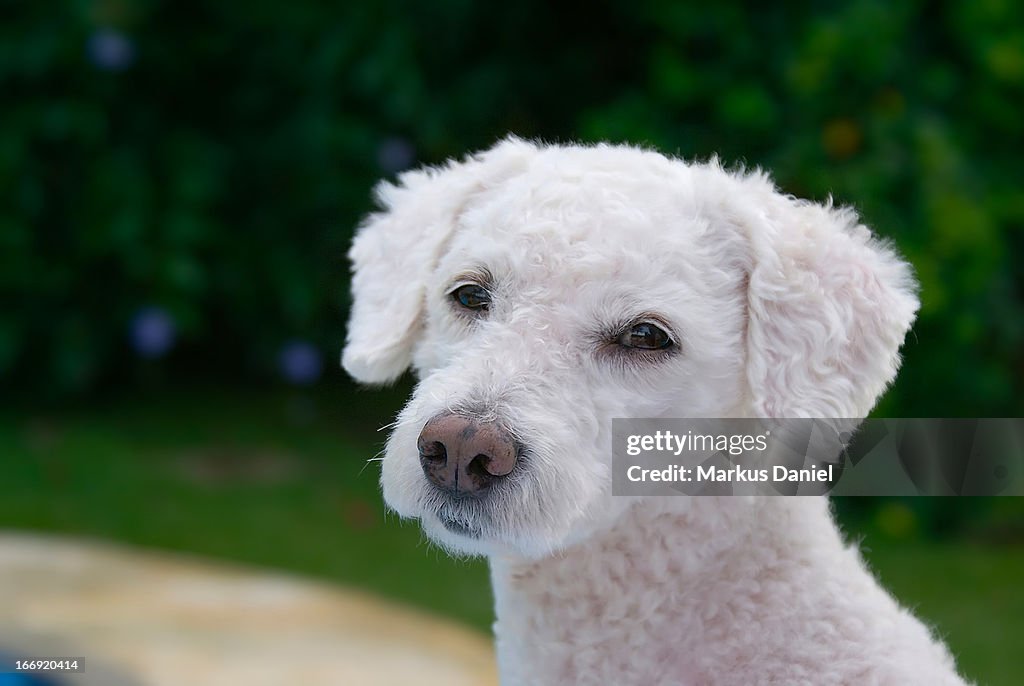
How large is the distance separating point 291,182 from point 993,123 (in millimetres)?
3669

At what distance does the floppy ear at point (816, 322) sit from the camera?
2.11 meters

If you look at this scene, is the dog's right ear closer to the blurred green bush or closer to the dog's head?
the dog's head

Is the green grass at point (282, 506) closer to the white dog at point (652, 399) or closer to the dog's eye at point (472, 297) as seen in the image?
the white dog at point (652, 399)

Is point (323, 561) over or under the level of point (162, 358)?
under

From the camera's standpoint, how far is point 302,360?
645cm

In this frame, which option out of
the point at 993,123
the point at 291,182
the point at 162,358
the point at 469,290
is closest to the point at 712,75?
the point at 993,123

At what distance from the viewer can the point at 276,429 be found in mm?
6691

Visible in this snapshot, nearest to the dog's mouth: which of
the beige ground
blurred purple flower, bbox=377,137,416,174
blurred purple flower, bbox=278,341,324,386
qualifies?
the beige ground

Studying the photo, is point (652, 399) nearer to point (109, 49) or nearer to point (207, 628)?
point (207, 628)

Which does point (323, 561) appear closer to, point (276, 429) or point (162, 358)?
point (276, 429)

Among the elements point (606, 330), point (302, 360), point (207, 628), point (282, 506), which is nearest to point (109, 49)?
point (302, 360)

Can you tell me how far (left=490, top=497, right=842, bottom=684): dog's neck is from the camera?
2131 mm

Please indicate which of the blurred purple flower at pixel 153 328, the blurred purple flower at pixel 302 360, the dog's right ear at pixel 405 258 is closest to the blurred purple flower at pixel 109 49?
the blurred purple flower at pixel 153 328

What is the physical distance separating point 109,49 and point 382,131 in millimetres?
1455
